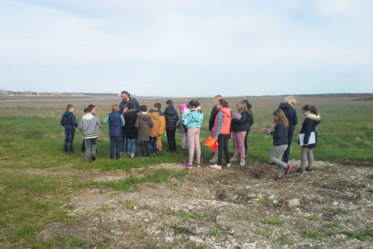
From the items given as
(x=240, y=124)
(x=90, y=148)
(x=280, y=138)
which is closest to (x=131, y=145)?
(x=90, y=148)

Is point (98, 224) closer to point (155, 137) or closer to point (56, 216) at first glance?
point (56, 216)

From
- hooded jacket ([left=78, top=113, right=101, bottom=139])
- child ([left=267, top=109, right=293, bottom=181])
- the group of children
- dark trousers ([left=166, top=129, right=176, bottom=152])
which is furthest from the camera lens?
dark trousers ([left=166, top=129, right=176, bottom=152])

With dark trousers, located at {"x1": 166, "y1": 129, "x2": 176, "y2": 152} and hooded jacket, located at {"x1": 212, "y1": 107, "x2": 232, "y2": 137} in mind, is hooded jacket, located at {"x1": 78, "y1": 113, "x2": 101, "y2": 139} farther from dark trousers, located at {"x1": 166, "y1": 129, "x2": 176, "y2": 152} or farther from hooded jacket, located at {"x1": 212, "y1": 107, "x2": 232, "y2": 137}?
hooded jacket, located at {"x1": 212, "y1": 107, "x2": 232, "y2": 137}

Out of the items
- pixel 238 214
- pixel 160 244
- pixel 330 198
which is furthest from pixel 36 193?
pixel 330 198

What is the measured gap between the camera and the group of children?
7.97 m

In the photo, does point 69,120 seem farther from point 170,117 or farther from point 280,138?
point 280,138

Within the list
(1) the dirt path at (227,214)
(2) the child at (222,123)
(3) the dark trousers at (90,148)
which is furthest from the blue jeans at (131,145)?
(2) the child at (222,123)

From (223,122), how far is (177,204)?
141 inches

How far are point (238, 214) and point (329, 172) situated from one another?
4.82m

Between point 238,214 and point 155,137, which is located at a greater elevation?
point 155,137

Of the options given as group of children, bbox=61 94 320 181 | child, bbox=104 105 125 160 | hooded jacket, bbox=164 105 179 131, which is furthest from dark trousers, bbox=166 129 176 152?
child, bbox=104 105 125 160

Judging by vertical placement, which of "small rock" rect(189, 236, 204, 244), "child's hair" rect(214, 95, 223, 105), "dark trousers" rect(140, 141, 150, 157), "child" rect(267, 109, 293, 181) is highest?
"child's hair" rect(214, 95, 223, 105)

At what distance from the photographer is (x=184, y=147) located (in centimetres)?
1177

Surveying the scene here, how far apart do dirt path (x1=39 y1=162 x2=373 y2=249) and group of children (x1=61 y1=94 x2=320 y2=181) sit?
103cm
